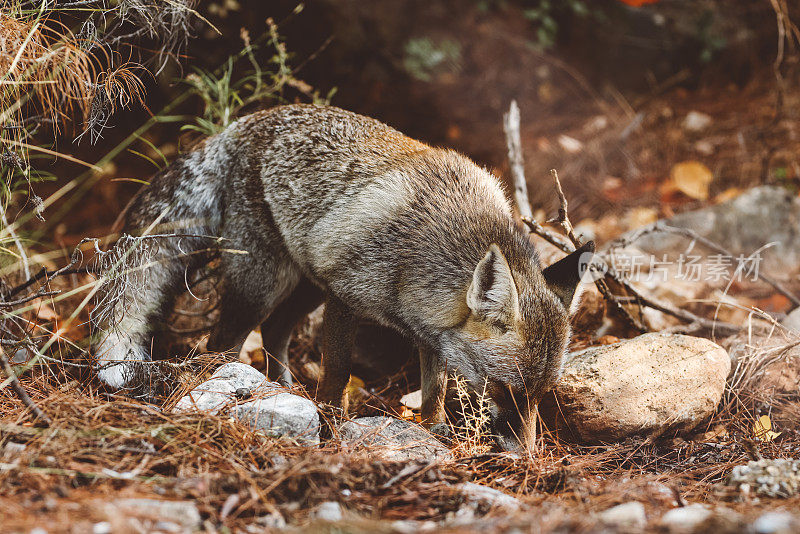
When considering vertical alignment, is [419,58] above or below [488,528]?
above

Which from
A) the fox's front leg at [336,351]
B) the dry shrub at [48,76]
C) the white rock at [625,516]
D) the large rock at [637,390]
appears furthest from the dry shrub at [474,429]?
the dry shrub at [48,76]

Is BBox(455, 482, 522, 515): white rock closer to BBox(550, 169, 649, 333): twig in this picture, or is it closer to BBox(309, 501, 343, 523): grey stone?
BBox(309, 501, 343, 523): grey stone

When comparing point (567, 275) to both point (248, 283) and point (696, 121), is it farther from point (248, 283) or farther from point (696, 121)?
point (696, 121)

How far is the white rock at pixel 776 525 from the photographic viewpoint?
66.6 inches

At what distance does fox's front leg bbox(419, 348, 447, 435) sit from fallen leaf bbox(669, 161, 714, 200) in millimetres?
4526

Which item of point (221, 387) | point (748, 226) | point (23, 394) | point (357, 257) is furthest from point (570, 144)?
point (23, 394)

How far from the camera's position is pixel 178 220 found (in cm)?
387

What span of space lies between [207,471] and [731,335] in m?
3.77

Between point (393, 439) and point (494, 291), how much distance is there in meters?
0.93

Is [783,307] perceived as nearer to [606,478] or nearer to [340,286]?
[606,478]

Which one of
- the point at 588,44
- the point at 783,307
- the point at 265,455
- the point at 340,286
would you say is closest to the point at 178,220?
the point at 340,286

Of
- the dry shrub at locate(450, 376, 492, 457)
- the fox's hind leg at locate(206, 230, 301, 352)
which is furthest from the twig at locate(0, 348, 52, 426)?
the dry shrub at locate(450, 376, 492, 457)

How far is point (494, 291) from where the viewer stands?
2998mm

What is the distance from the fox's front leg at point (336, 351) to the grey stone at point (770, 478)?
2.17 metres
